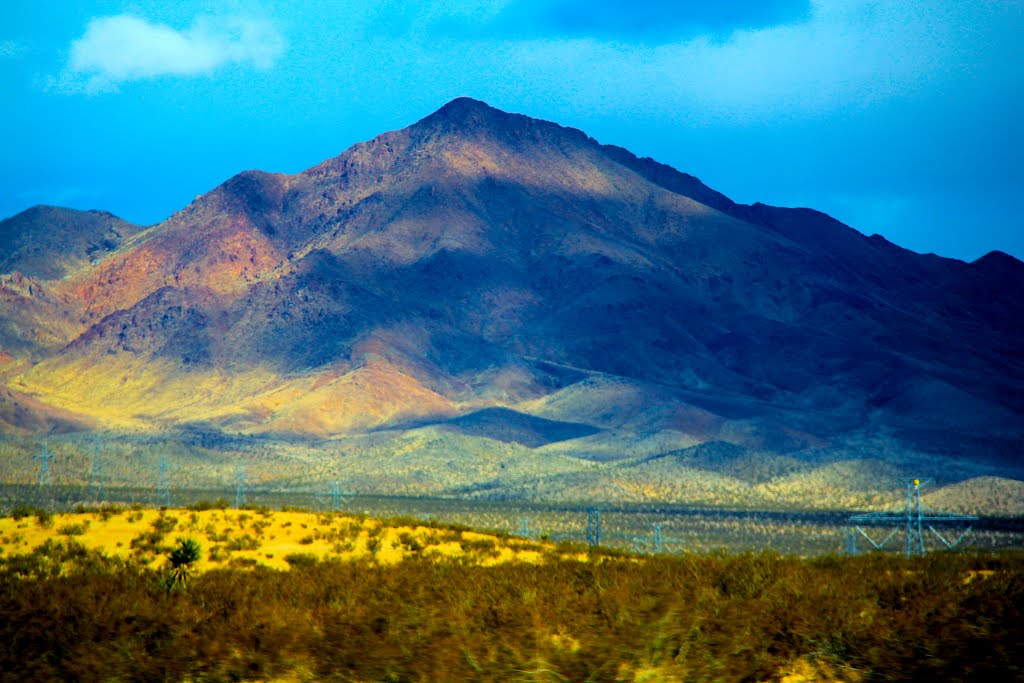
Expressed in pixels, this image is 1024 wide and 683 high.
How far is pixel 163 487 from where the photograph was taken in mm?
122750

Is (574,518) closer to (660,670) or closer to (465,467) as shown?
(465,467)

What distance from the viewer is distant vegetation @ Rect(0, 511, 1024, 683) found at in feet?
45.9

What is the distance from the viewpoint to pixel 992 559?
77.8 ft

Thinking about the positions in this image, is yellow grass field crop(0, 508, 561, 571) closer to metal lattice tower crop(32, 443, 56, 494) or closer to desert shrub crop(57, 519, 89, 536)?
desert shrub crop(57, 519, 89, 536)

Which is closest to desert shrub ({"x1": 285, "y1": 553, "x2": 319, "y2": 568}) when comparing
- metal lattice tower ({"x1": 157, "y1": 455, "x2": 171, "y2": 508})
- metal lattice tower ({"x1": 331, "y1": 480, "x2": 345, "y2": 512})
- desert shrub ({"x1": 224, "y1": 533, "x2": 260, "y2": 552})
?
desert shrub ({"x1": 224, "y1": 533, "x2": 260, "y2": 552})

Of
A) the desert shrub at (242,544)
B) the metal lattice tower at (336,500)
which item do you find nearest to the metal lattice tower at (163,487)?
the metal lattice tower at (336,500)

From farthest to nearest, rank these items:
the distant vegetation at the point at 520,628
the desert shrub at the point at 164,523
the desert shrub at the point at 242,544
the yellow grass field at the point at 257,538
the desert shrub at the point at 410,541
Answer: the desert shrub at the point at 164,523
the desert shrub at the point at 410,541
the desert shrub at the point at 242,544
the yellow grass field at the point at 257,538
the distant vegetation at the point at 520,628

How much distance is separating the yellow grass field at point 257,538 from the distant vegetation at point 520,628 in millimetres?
7953

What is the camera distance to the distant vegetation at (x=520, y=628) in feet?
45.9

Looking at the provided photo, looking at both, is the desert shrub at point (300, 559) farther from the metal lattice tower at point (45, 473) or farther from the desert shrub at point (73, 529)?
the metal lattice tower at point (45, 473)

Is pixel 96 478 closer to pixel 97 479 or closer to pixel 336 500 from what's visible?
pixel 97 479

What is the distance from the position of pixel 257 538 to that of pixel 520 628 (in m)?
17.3

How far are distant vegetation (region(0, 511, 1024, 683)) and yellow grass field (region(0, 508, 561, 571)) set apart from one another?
313 inches

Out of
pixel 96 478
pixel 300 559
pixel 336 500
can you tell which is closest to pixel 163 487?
pixel 96 478
